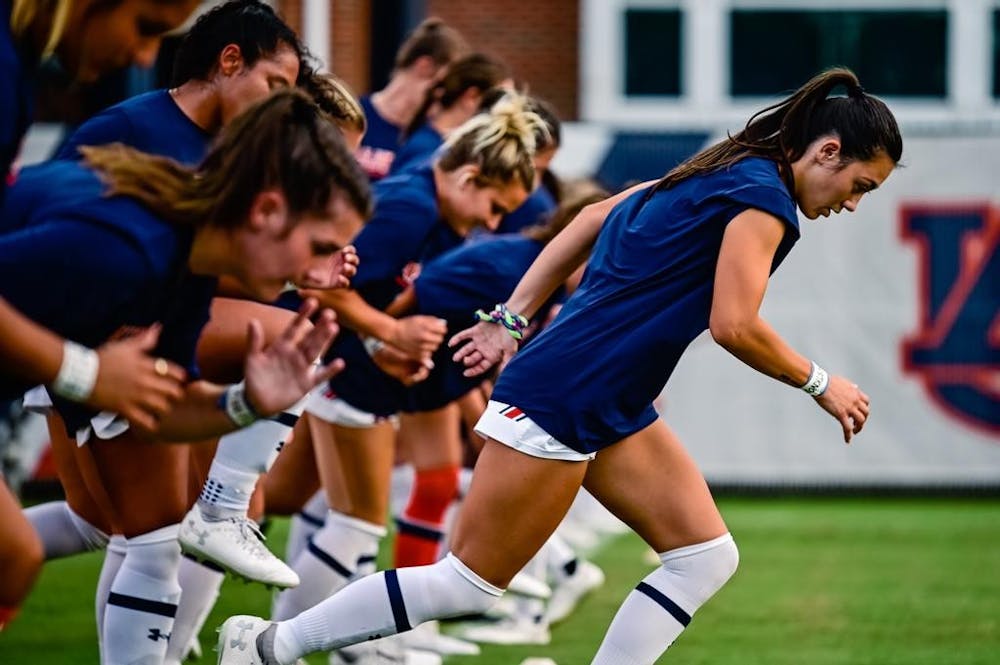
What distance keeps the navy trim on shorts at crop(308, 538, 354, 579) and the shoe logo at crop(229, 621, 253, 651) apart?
1092mm

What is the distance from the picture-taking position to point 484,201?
18.1ft

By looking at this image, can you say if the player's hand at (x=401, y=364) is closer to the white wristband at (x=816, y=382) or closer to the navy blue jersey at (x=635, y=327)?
the navy blue jersey at (x=635, y=327)

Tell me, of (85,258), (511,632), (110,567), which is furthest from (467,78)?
(85,258)

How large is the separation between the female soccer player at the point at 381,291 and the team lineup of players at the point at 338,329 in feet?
0.03

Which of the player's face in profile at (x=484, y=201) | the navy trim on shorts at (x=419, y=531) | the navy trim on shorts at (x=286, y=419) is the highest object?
the player's face in profile at (x=484, y=201)

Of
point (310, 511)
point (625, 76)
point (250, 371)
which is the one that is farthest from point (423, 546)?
point (625, 76)

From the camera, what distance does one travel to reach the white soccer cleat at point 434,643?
238 inches

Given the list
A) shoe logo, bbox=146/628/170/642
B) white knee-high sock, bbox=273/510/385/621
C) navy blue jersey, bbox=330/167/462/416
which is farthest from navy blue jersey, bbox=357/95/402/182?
shoe logo, bbox=146/628/170/642

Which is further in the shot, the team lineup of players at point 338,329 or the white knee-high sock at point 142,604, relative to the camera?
the white knee-high sock at point 142,604

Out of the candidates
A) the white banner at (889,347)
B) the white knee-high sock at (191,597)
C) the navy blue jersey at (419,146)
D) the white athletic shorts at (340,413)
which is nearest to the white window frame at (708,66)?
the white banner at (889,347)

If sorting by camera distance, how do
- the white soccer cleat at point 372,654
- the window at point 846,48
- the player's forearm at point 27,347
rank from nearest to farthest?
1. the player's forearm at point 27,347
2. the white soccer cleat at point 372,654
3. the window at point 846,48

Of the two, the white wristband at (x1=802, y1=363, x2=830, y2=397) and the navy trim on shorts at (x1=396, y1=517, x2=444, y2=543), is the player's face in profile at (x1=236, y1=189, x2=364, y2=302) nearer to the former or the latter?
the white wristband at (x1=802, y1=363, x2=830, y2=397)

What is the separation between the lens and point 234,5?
4.63 metres

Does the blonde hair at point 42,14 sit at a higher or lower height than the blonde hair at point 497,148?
higher
